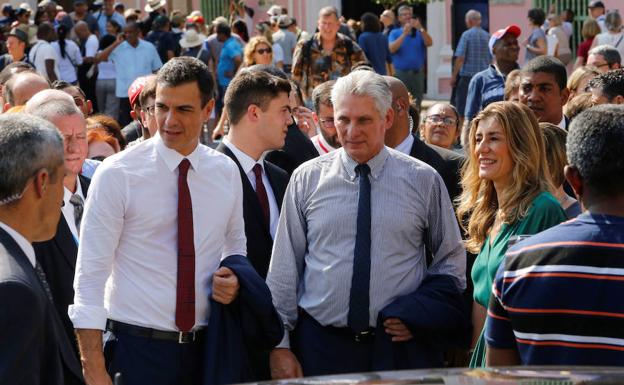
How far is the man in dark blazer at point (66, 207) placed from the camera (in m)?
4.87

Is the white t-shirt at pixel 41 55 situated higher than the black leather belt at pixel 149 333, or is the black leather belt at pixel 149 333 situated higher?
the white t-shirt at pixel 41 55

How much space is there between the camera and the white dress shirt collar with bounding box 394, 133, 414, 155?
20.4 ft

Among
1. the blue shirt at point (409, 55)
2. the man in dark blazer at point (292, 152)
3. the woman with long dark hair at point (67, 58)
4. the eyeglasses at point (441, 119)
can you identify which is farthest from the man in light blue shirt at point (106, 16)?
the man in dark blazer at point (292, 152)

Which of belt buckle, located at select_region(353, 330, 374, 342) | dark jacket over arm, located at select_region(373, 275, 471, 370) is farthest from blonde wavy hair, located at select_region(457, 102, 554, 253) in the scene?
belt buckle, located at select_region(353, 330, 374, 342)

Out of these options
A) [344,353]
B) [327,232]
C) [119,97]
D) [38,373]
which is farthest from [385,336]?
[119,97]

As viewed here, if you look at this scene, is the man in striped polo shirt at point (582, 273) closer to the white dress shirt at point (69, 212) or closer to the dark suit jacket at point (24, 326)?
the dark suit jacket at point (24, 326)

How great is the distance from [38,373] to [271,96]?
2724 millimetres

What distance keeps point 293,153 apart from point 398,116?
2.60 feet

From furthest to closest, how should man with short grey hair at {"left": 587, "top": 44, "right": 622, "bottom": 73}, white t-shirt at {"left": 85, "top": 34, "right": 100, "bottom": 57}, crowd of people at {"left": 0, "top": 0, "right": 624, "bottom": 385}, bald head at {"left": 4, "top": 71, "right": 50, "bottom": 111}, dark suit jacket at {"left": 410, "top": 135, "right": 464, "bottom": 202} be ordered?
white t-shirt at {"left": 85, "top": 34, "right": 100, "bottom": 57}
man with short grey hair at {"left": 587, "top": 44, "right": 622, "bottom": 73}
bald head at {"left": 4, "top": 71, "right": 50, "bottom": 111}
dark suit jacket at {"left": 410, "top": 135, "right": 464, "bottom": 202}
crowd of people at {"left": 0, "top": 0, "right": 624, "bottom": 385}

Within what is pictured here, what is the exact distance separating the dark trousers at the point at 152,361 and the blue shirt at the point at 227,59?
1243 cm

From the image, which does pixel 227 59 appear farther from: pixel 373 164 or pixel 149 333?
pixel 149 333

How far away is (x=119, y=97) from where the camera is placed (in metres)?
17.2

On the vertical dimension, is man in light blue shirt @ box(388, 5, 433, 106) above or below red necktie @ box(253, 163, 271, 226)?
below

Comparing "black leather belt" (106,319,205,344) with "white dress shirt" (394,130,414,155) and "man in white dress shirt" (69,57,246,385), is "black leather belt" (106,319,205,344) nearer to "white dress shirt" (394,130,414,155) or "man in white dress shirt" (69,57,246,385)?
"man in white dress shirt" (69,57,246,385)
